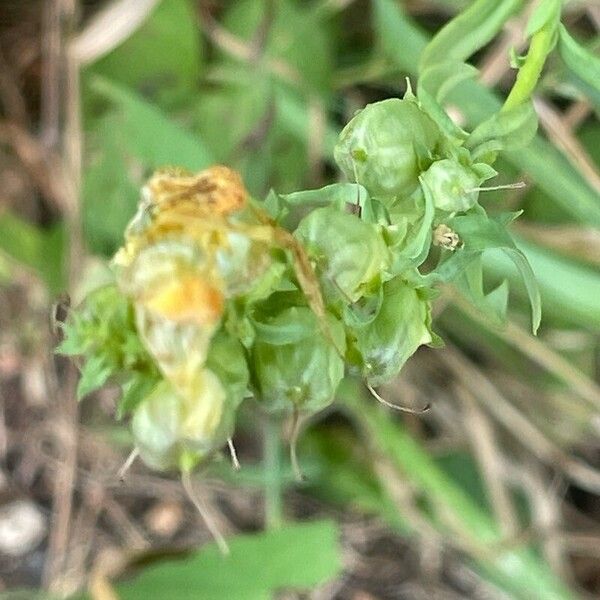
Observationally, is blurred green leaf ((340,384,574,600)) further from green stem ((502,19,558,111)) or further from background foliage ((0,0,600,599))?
green stem ((502,19,558,111))

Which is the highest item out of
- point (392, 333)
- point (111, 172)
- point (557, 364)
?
point (392, 333)

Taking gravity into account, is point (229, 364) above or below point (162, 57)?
above

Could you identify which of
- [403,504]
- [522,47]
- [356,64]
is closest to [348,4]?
[356,64]

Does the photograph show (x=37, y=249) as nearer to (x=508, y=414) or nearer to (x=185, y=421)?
(x=508, y=414)

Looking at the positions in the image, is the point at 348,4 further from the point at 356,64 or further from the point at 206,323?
the point at 206,323

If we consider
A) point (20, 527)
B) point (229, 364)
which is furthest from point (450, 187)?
point (20, 527)

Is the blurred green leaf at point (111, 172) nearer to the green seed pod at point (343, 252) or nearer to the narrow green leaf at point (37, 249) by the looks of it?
the narrow green leaf at point (37, 249)

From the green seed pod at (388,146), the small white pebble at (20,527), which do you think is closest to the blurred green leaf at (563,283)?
the green seed pod at (388,146)
